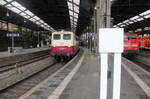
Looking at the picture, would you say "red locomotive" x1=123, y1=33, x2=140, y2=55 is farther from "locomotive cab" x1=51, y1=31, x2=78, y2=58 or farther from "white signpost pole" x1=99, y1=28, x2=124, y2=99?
"white signpost pole" x1=99, y1=28, x2=124, y2=99

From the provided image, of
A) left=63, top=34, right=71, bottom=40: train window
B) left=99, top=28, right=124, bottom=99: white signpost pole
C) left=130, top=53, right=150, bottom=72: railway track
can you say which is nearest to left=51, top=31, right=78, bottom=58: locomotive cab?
left=63, top=34, right=71, bottom=40: train window

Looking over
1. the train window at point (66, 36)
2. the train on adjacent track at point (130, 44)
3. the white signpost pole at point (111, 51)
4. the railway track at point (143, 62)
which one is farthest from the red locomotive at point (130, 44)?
the white signpost pole at point (111, 51)

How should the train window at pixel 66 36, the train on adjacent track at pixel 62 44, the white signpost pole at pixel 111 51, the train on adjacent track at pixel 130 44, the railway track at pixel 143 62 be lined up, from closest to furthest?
the white signpost pole at pixel 111 51 → the railway track at pixel 143 62 → the train on adjacent track at pixel 62 44 → the train window at pixel 66 36 → the train on adjacent track at pixel 130 44

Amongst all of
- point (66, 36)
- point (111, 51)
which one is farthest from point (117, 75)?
point (66, 36)

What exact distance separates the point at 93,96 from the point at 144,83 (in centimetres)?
299

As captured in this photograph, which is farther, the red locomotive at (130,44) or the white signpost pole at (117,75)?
the red locomotive at (130,44)

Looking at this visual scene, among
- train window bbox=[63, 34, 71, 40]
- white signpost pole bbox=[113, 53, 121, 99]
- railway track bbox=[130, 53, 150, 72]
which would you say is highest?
train window bbox=[63, 34, 71, 40]

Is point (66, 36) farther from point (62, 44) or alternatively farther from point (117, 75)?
point (117, 75)

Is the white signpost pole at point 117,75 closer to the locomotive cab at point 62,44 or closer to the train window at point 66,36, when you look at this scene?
the locomotive cab at point 62,44

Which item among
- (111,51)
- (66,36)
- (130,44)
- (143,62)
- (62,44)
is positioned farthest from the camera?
(130,44)

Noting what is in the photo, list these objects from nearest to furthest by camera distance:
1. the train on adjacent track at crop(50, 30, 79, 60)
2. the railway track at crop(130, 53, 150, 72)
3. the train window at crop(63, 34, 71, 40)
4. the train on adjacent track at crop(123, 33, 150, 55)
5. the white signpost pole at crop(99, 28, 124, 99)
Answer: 1. the white signpost pole at crop(99, 28, 124, 99)
2. the railway track at crop(130, 53, 150, 72)
3. the train on adjacent track at crop(50, 30, 79, 60)
4. the train window at crop(63, 34, 71, 40)
5. the train on adjacent track at crop(123, 33, 150, 55)

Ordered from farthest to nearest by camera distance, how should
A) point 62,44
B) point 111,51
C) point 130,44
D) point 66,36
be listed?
point 130,44 → point 66,36 → point 62,44 → point 111,51

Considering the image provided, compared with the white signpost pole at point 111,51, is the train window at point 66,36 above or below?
above

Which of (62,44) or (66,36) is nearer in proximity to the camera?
(62,44)
